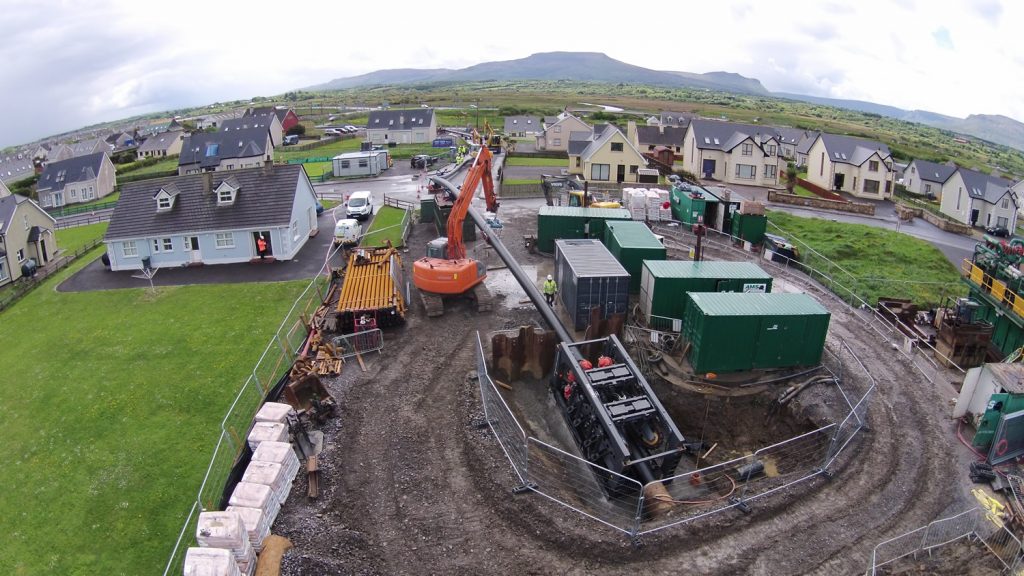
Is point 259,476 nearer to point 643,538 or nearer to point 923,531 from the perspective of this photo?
point 643,538

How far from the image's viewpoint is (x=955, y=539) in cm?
1384

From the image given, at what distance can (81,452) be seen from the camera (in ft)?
64.7

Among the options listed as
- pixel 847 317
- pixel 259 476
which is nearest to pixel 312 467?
pixel 259 476

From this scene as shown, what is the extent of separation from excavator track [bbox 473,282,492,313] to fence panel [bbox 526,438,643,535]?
10.4 m

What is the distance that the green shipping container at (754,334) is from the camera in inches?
835

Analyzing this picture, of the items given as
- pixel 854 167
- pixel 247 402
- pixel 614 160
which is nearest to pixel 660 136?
pixel 614 160

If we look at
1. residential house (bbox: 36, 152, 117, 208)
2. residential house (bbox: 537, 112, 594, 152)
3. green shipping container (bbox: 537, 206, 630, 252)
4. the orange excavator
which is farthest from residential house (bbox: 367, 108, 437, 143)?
the orange excavator

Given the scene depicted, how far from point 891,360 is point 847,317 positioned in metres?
4.40

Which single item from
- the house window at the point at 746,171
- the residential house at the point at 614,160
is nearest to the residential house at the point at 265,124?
the residential house at the point at 614,160

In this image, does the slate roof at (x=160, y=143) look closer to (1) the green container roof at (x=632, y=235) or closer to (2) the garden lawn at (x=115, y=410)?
(2) the garden lawn at (x=115, y=410)

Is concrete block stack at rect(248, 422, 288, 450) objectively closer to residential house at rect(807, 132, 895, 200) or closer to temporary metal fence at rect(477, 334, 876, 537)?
temporary metal fence at rect(477, 334, 876, 537)

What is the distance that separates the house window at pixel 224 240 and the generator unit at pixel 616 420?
80.9 ft

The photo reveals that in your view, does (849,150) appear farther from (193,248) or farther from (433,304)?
(193,248)

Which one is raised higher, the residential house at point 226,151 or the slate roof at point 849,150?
the slate roof at point 849,150
